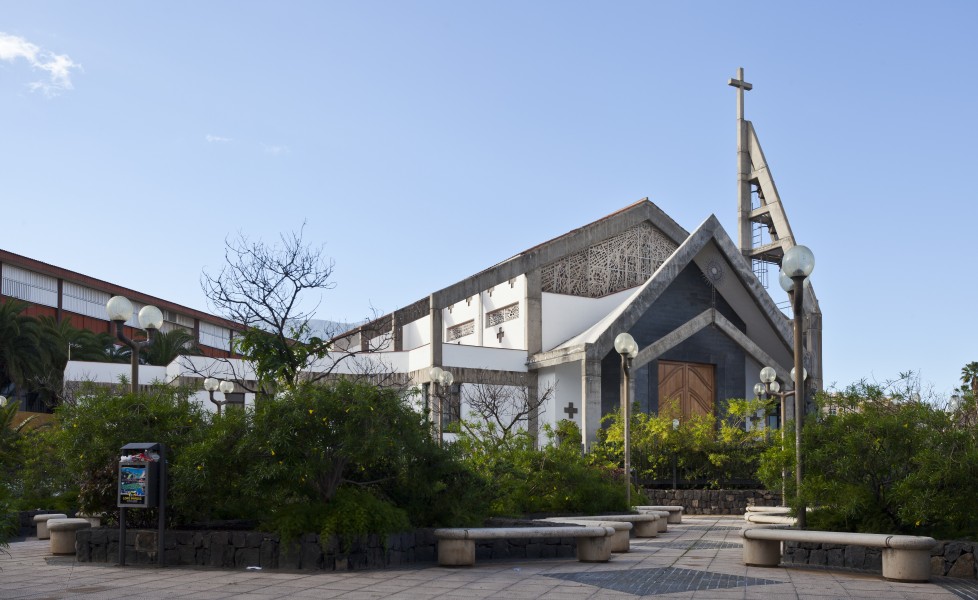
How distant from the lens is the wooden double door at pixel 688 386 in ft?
109

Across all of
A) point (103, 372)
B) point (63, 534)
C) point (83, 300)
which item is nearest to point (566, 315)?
point (103, 372)

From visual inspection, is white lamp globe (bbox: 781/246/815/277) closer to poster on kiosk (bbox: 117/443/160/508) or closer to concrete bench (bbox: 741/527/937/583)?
concrete bench (bbox: 741/527/937/583)

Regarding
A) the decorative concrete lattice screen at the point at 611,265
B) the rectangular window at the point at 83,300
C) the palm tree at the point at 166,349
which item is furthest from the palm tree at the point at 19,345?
the decorative concrete lattice screen at the point at 611,265

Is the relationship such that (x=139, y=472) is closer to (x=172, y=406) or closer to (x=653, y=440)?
(x=172, y=406)

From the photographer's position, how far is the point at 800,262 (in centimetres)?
1327

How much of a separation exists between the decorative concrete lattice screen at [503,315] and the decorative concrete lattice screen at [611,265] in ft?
4.08

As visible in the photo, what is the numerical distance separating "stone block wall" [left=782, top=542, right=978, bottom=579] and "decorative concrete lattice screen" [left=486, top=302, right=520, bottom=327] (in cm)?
2136

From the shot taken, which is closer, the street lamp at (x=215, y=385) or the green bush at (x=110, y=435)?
the green bush at (x=110, y=435)

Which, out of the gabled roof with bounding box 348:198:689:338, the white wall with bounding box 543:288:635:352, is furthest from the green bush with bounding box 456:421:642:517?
the white wall with bounding box 543:288:635:352

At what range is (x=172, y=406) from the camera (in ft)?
46.1

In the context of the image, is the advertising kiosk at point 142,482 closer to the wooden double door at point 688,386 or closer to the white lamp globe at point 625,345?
the white lamp globe at point 625,345

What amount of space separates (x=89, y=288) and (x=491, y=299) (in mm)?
25811

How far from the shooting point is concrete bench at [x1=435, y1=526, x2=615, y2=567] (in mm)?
12656

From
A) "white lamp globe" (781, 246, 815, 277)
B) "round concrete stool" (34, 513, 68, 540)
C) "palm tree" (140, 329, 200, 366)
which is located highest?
"palm tree" (140, 329, 200, 366)
